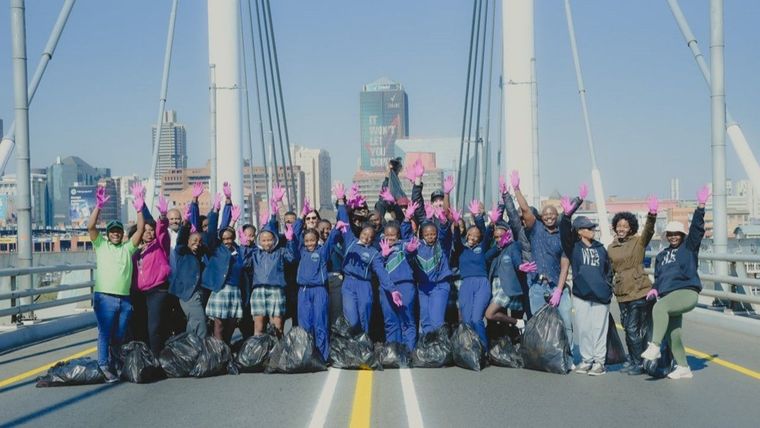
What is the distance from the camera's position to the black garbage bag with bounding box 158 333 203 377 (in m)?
8.62

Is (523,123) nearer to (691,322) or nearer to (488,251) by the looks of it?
(691,322)

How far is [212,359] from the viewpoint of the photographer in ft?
28.5

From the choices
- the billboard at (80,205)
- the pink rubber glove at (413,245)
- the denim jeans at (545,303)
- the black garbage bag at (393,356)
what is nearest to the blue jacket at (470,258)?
the pink rubber glove at (413,245)

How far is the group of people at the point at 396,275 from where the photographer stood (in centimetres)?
858

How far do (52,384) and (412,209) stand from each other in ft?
13.6

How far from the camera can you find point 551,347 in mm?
8617

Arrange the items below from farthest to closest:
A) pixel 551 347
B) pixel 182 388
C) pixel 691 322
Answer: pixel 691 322
pixel 551 347
pixel 182 388

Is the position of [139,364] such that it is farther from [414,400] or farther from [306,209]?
[306,209]

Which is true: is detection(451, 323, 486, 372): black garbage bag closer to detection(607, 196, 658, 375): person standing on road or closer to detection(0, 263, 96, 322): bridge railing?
detection(607, 196, 658, 375): person standing on road

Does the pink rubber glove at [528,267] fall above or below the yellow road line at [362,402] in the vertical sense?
above

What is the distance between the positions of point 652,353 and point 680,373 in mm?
528

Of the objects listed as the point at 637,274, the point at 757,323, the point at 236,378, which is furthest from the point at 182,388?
the point at 757,323

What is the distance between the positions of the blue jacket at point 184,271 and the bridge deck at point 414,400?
1093 millimetres

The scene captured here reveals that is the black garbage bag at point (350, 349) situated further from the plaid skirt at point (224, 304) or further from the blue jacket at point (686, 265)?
the blue jacket at point (686, 265)
